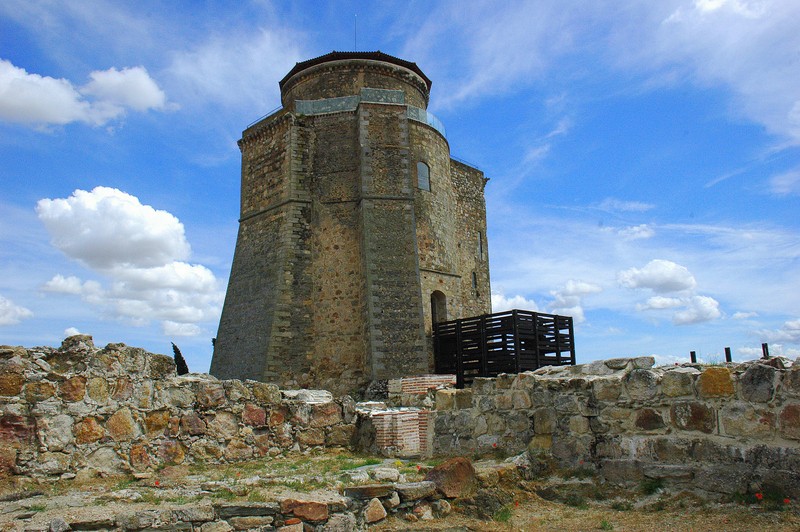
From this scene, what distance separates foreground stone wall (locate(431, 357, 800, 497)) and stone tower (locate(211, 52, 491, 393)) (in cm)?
1152

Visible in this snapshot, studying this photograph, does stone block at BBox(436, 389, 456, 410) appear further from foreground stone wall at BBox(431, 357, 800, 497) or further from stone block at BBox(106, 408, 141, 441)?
stone block at BBox(106, 408, 141, 441)

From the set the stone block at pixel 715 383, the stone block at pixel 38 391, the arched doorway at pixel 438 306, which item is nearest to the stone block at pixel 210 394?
the stone block at pixel 38 391

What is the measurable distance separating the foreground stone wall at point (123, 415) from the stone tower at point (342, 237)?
34.5ft

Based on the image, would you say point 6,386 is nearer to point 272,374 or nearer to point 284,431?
point 284,431

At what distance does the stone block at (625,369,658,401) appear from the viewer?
5355 mm

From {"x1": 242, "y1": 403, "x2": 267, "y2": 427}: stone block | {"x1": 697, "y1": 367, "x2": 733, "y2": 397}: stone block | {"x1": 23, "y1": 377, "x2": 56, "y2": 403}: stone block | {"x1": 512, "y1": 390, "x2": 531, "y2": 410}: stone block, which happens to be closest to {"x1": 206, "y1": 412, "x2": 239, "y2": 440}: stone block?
{"x1": 242, "y1": 403, "x2": 267, "y2": 427}: stone block

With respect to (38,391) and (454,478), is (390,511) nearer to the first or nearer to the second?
(454,478)

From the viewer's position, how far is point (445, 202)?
21984 millimetres

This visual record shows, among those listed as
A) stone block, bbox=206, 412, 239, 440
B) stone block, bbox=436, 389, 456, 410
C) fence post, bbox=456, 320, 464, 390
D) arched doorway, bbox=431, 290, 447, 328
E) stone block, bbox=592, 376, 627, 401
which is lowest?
stone block, bbox=206, 412, 239, 440

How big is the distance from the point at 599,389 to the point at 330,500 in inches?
106

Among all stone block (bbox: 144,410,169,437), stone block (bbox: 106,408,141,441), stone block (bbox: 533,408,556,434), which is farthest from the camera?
stone block (bbox: 144,410,169,437)

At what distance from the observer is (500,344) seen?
18.9 meters

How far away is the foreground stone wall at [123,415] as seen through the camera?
210 inches

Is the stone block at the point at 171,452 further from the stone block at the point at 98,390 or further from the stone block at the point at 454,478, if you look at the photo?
the stone block at the point at 454,478
